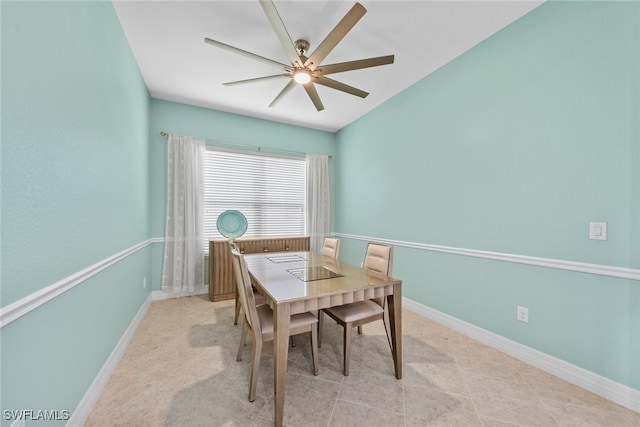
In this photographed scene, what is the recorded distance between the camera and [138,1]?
1.78m

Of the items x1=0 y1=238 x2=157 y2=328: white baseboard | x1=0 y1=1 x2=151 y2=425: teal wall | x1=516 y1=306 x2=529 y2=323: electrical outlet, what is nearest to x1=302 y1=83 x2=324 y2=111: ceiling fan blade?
x1=0 y1=1 x2=151 y2=425: teal wall

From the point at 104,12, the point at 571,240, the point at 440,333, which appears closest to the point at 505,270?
the point at 571,240

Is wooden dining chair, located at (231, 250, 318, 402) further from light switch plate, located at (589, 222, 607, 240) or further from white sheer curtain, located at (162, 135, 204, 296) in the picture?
white sheer curtain, located at (162, 135, 204, 296)

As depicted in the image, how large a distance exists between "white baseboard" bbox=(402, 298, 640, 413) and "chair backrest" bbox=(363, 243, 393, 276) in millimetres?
1115

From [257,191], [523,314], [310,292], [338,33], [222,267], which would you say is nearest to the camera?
[310,292]

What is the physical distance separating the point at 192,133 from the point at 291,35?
218 centimetres

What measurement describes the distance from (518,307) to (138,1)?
3879 mm

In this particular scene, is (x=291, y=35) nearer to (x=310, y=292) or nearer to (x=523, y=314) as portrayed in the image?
(x=310, y=292)

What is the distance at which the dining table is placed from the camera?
129cm

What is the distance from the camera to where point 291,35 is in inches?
83.0

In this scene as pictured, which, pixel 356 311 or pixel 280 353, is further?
pixel 356 311

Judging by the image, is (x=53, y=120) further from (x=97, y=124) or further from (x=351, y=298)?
(x=351, y=298)

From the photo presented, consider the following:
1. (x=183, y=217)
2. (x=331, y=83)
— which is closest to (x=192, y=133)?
(x=183, y=217)

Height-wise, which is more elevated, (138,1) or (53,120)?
(138,1)
